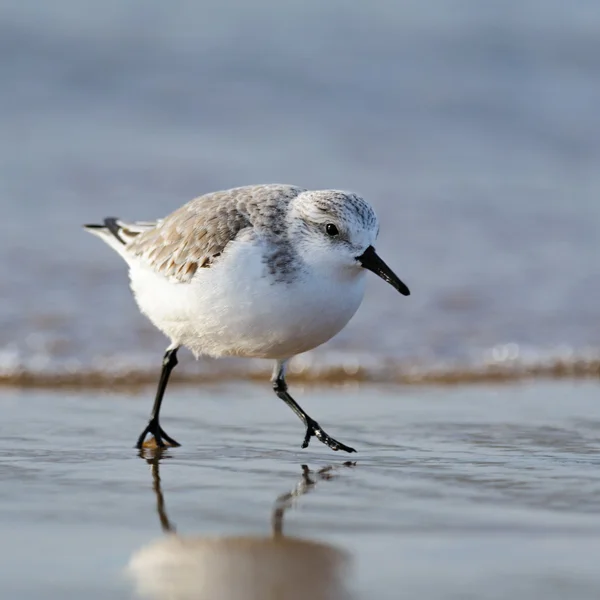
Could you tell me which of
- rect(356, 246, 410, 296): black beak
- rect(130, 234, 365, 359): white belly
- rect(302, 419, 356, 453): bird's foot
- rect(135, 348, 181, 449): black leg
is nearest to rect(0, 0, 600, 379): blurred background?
rect(135, 348, 181, 449): black leg

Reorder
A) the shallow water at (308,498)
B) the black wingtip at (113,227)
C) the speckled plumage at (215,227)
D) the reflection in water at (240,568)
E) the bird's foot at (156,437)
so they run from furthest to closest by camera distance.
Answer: the black wingtip at (113,227) < the bird's foot at (156,437) < the speckled plumage at (215,227) < the shallow water at (308,498) < the reflection in water at (240,568)

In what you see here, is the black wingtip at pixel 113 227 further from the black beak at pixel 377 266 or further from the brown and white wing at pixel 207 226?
the black beak at pixel 377 266

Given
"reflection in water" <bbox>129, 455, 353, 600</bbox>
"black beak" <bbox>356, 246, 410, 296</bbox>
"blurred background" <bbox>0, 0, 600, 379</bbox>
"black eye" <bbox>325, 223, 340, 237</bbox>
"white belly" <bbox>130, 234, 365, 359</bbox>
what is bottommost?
"reflection in water" <bbox>129, 455, 353, 600</bbox>

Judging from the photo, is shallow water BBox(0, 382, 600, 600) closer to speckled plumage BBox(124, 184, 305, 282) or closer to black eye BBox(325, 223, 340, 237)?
speckled plumage BBox(124, 184, 305, 282)

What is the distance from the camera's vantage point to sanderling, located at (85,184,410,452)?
545 centimetres

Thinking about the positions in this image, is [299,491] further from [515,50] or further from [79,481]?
[515,50]

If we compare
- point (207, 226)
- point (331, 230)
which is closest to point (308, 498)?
point (331, 230)

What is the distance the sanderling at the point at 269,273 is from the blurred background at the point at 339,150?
7.19 feet

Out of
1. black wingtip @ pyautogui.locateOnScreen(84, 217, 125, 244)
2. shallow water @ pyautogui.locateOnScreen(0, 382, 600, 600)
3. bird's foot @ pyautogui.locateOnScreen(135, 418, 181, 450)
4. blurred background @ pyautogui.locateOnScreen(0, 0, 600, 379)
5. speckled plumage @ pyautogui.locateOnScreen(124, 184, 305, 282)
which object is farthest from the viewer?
blurred background @ pyautogui.locateOnScreen(0, 0, 600, 379)

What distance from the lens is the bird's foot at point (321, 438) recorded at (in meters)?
5.93

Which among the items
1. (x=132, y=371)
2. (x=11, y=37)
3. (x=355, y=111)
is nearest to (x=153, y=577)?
(x=132, y=371)

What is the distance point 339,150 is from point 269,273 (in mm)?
7678

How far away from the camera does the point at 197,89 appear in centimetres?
1441

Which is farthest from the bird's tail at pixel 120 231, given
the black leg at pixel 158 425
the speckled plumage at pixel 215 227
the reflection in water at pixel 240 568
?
the reflection in water at pixel 240 568
